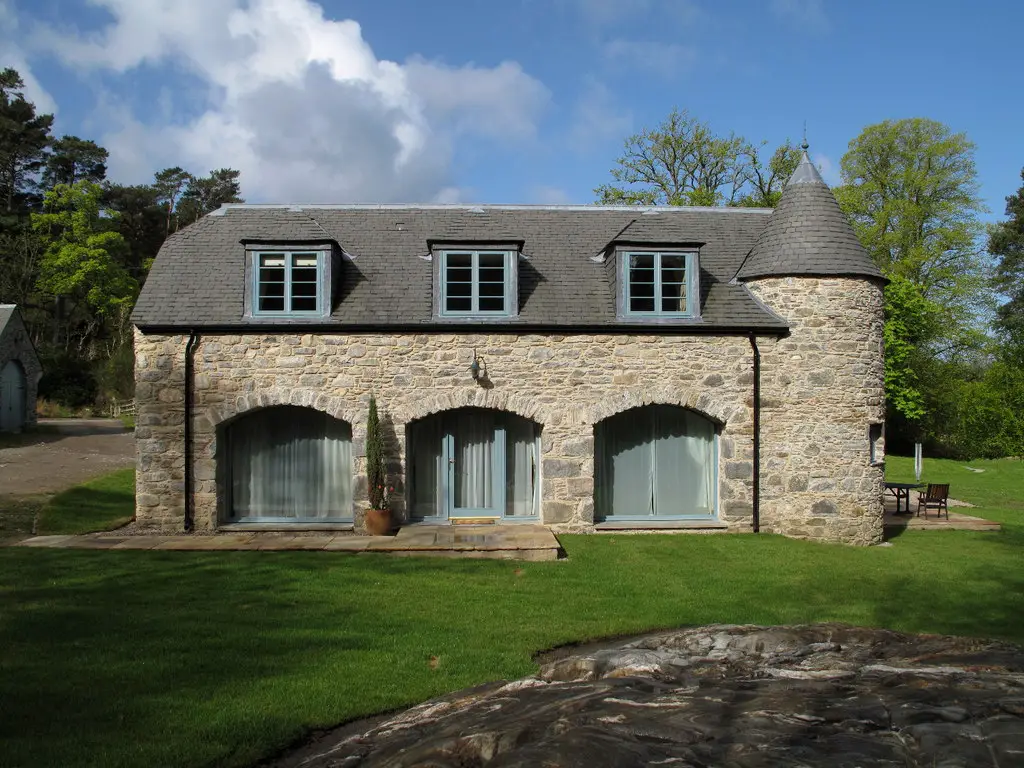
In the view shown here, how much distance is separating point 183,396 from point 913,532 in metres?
Answer: 15.3

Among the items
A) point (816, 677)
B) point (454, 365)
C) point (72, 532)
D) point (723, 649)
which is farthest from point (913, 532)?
point (72, 532)

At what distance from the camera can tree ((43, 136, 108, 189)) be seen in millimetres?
50000

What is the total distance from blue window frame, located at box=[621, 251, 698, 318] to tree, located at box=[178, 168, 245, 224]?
50.4 m

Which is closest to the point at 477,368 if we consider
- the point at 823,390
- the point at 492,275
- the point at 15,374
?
the point at 492,275

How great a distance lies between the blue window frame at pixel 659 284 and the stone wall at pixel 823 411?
5.81ft

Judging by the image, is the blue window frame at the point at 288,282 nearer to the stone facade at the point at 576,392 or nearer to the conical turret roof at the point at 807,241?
the stone facade at the point at 576,392

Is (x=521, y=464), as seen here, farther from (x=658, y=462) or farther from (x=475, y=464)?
(x=658, y=462)

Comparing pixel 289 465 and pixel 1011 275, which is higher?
pixel 1011 275

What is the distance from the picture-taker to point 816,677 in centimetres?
483

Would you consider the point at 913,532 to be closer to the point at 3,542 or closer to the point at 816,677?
the point at 816,677

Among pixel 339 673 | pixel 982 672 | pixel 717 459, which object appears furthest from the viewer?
pixel 717 459

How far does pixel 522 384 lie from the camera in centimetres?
1474

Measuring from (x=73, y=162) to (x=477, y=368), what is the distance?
49100 mm

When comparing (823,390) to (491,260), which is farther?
(491,260)
